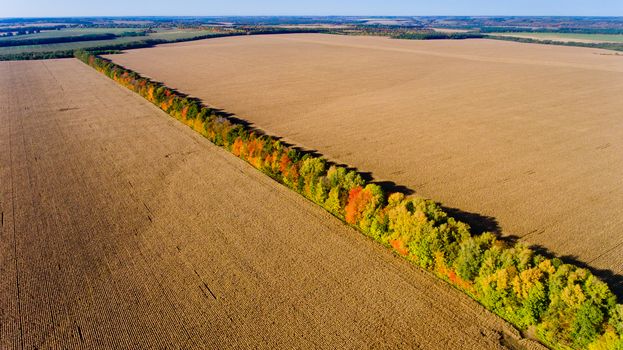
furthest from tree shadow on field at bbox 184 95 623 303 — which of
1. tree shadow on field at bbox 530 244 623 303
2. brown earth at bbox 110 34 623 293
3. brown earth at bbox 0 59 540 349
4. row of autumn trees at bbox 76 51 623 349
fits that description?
brown earth at bbox 0 59 540 349

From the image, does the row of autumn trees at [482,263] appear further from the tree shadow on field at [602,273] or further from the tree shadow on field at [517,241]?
the tree shadow on field at [602,273]

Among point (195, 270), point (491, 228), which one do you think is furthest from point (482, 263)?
point (195, 270)

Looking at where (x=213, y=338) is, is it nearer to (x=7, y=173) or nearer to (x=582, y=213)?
(x=582, y=213)

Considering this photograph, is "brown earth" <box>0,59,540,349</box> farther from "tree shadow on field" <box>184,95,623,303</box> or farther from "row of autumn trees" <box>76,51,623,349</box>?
"tree shadow on field" <box>184,95,623,303</box>

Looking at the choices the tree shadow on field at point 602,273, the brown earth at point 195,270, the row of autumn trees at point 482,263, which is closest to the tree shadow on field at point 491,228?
the tree shadow on field at point 602,273

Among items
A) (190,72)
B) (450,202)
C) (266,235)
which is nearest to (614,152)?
(450,202)

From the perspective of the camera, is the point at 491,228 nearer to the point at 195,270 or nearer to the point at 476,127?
the point at 195,270
